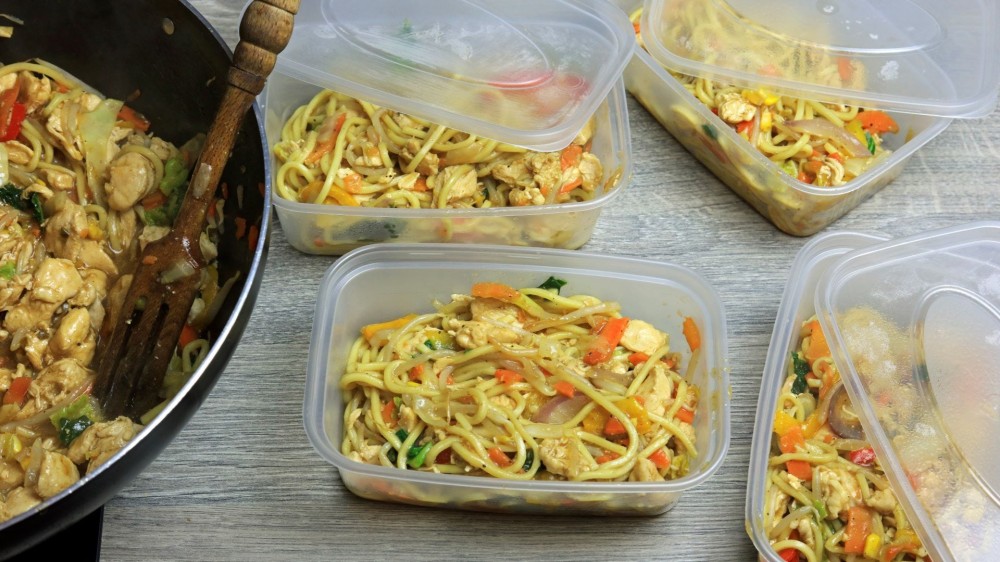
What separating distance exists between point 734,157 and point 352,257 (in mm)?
1011

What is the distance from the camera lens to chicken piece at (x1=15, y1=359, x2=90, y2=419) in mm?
1713

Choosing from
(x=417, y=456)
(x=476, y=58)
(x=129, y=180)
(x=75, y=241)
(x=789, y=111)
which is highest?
(x=476, y=58)

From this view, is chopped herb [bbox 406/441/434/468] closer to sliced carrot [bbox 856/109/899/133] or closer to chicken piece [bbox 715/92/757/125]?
chicken piece [bbox 715/92/757/125]

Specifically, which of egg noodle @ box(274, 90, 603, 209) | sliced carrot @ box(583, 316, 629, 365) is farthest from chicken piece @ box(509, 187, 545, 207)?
sliced carrot @ box(583, 316, 629, 365)

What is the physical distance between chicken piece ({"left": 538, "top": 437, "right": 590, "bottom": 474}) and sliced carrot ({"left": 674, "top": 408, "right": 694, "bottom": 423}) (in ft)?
0.86

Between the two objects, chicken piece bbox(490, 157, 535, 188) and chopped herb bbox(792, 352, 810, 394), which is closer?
chopped herb bbox(792, 352, 810, 394)

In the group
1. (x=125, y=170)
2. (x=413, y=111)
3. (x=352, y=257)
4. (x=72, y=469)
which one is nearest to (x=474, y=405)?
(x=352, y=257)

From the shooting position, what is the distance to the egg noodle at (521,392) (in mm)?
1890

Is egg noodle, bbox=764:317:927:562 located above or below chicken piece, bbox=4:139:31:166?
below

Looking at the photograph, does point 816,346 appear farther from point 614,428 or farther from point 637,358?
point 614,428

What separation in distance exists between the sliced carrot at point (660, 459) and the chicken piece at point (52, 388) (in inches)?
46.3

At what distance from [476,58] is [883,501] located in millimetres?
1334

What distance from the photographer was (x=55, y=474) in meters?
1.59

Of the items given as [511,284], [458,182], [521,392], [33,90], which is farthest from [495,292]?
[33,90]
